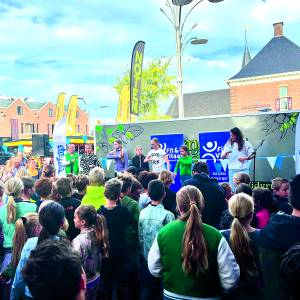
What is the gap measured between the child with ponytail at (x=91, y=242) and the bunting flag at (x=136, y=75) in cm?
1203

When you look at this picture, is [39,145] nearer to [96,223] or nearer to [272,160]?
[272,160]

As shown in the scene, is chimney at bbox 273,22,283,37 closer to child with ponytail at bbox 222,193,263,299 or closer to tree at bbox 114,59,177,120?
tree at bbox 114,59,177,120

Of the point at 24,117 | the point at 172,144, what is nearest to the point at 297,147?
the point at 172,144

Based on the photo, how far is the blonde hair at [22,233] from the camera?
3.65m

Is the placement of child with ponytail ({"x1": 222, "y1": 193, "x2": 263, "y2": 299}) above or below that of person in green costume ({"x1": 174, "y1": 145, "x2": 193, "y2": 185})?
below

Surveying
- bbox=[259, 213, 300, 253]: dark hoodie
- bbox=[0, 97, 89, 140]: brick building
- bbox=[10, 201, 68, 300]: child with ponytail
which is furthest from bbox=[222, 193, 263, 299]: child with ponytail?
bbox=[0, 97, 89, 140]: brick building

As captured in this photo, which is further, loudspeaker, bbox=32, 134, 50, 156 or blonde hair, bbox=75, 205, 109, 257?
loudspeaker, bbox=32, 134, 50, 156

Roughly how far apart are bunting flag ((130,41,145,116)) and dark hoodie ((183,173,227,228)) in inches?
430

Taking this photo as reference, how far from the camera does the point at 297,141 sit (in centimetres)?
864

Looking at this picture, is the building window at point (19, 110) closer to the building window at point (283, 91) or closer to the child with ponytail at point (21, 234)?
the building window at point (283, 91)

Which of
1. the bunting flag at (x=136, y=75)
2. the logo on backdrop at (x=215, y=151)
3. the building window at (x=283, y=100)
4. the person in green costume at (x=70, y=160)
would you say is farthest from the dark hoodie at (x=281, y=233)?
the building window at (x=283, y=100)

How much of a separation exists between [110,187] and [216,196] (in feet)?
4.96

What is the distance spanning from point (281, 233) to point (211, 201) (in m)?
2.03

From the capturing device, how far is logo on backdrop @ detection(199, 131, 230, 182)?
9.60 meters
